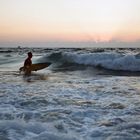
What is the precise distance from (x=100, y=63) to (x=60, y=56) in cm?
796

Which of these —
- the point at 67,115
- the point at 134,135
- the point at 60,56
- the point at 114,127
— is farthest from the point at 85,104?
the point at 60,56

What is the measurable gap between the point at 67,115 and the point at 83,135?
1.28 m

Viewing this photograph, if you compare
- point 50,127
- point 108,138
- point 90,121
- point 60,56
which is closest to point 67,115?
point 90,121

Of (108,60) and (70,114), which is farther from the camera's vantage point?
(108,60)

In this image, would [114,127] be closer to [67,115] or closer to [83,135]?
[83,135]

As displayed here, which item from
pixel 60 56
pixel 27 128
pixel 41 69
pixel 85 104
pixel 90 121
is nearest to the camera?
pixel 27 128

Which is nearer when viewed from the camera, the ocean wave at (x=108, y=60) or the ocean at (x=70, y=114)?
the ocean at (x=70, y=114)

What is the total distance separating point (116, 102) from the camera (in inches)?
311

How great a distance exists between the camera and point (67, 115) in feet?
21.3

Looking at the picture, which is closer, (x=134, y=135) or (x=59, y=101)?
(x=134, y=135)

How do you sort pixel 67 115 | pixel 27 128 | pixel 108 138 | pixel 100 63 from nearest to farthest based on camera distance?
pixel 108 138
pixel 27 128
pixel 67 115
pixel 100 63

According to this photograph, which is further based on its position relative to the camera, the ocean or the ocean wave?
the ocean wave

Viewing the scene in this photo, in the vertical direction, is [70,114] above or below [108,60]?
below

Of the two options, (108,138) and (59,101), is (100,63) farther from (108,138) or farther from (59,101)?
(108,138)
